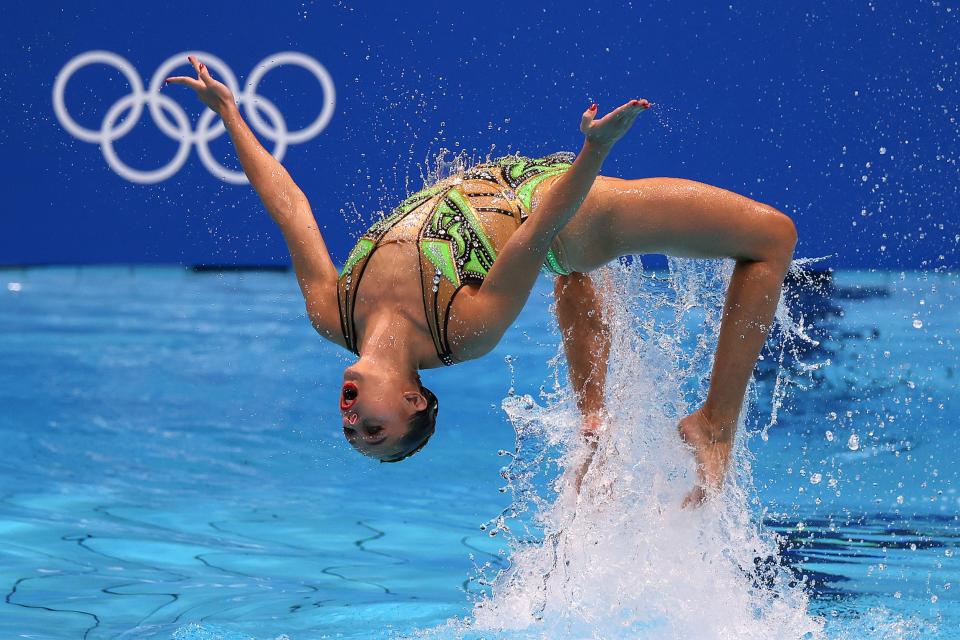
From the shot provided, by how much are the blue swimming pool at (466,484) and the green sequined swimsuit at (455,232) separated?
0.74 m

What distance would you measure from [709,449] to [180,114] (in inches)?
212

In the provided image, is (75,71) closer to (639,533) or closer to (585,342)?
(585,342)

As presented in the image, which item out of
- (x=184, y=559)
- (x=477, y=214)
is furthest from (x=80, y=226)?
(x=477, y=214)

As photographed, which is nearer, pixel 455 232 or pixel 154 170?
pixel 455 232

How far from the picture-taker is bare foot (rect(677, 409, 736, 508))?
344 centimetres

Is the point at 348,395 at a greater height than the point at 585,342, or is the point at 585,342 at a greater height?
the point at 585,342

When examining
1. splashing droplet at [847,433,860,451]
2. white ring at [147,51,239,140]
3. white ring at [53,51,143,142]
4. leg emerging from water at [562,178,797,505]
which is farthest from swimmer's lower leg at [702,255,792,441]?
white ring at [53,51,143,142]

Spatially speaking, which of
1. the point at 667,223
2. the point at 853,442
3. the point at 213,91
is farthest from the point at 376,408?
the point at 853,442

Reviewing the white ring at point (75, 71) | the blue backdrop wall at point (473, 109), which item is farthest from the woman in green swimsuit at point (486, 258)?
the white ring at point (75, 71)

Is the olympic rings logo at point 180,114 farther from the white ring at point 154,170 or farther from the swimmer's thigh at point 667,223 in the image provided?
the swimmer's thigh at point 667,223

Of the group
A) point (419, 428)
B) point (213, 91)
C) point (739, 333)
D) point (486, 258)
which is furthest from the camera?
point (213, 91)

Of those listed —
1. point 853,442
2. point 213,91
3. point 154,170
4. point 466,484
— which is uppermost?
point 154,170

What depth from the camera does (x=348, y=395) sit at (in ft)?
9.47

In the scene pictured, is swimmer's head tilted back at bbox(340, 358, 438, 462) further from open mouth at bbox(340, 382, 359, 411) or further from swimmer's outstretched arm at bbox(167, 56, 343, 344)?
swimmer's outstretched arm at bbox(167, 56, 343, 344)
